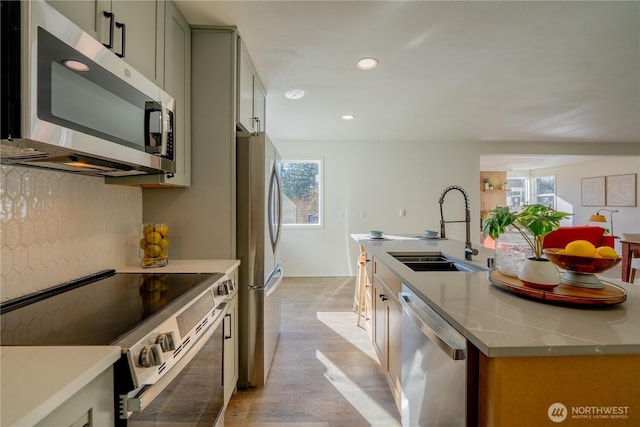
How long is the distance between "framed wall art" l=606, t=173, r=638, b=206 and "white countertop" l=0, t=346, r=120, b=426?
8.68m

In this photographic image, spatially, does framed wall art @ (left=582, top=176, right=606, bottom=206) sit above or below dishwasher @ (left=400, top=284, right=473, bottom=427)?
above

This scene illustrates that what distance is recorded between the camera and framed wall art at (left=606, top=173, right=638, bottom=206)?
6.00 m

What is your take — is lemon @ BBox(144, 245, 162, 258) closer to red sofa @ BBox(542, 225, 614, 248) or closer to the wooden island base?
the wooden island base

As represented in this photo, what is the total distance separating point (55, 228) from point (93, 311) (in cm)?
50

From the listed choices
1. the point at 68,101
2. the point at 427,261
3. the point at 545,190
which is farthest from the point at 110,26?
the point at 545,190

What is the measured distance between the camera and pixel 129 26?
4.09ft

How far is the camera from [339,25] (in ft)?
5.84

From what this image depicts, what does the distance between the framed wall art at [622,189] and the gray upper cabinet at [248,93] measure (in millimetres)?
7676

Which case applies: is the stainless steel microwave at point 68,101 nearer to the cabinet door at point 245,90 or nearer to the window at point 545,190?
the cabinet door at point 245,90

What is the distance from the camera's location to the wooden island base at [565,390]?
727mm

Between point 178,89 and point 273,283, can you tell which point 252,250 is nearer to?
point 273,283

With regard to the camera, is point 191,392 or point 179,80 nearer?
point 191,392

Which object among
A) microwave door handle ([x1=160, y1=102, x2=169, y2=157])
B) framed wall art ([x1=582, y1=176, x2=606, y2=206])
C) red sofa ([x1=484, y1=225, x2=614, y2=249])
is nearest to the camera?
microwave door handle ([x1=160, y1=102, x2=169, y2=157])

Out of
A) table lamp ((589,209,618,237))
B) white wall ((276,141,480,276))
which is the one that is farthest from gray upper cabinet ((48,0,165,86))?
table lamp ((589,209,618,237))
